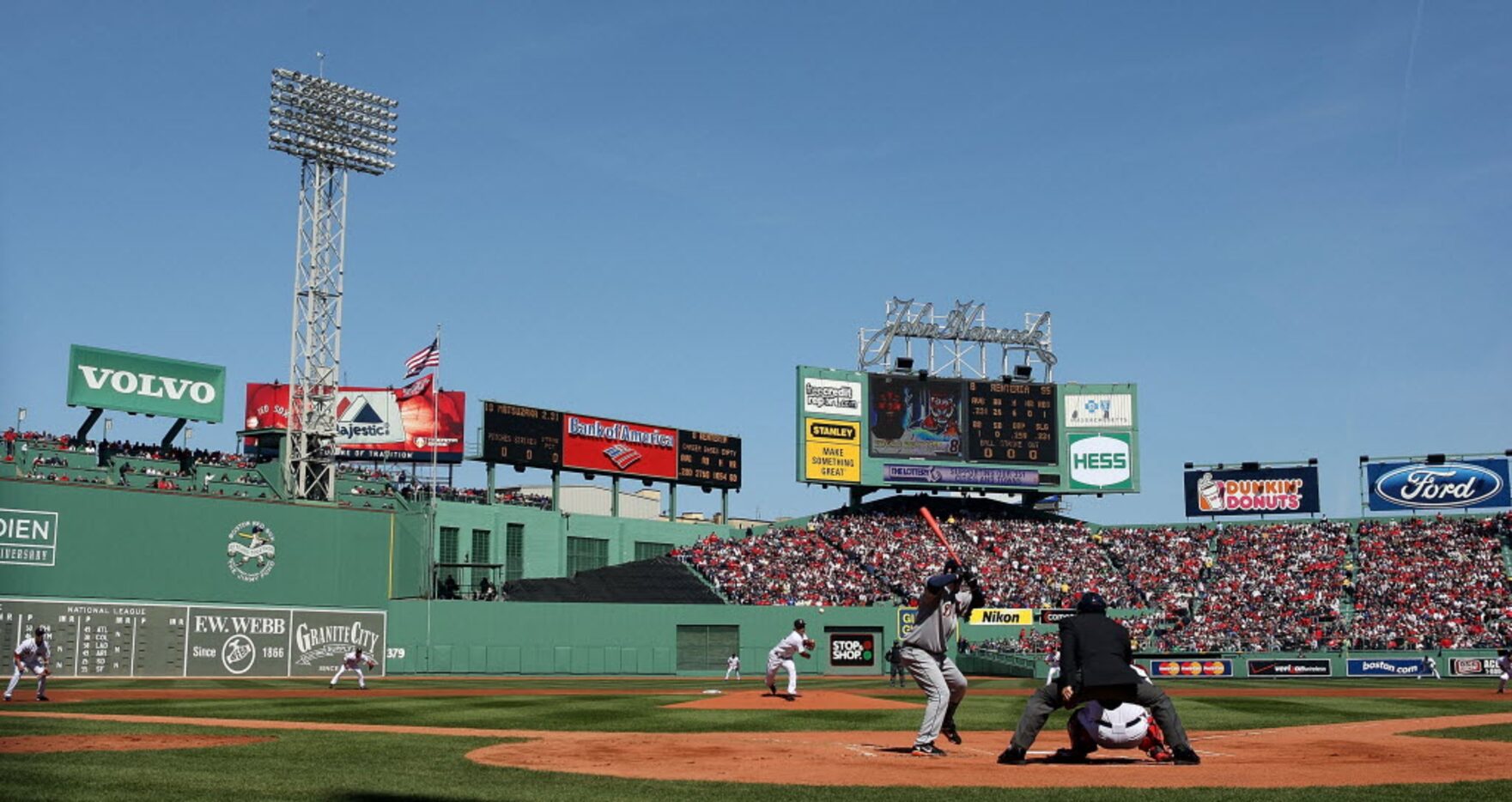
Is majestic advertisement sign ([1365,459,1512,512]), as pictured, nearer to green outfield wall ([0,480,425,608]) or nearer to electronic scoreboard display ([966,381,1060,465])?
electronic scoreboard display ([966,381,1060,465])

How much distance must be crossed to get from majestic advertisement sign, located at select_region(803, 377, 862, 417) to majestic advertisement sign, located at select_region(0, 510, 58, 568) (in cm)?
3775

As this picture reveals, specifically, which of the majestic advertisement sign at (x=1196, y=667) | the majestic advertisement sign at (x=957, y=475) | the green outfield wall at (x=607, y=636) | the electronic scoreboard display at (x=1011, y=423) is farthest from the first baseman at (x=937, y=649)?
the electronic scoreboard display at (x=1011, y=423)

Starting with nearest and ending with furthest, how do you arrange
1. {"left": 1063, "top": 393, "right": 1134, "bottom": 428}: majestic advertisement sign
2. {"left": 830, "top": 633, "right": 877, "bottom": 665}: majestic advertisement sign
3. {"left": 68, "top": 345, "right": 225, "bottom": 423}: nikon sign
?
{"left": 68, "top": 345, "right": 225, "bottom": 423}: nikon sign → {"left": 830, "top": 633, "right": 877, "bottom": 665}: majestic advertisement sign → {"left": 1063, "top": 393, "right": 1134, "bottom": 428}: majestic advertisement sign

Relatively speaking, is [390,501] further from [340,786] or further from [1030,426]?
[340,786]

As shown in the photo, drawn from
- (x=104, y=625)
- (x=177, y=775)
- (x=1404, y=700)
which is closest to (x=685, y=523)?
(x=104, y=625)

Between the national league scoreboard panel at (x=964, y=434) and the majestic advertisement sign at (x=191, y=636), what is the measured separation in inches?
1068

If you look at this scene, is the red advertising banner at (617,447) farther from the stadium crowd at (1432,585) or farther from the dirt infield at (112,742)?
the dirt infield at (112,742)

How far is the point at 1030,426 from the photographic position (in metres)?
76.2

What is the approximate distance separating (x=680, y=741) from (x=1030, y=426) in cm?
5944

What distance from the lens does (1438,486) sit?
72.6m

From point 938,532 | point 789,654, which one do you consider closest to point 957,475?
point 789,654

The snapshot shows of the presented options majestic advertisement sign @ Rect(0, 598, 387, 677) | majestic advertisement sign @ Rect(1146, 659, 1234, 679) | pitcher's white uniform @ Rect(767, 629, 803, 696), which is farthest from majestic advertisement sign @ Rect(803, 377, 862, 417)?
pitcher's white uniform @ Rect(767, 629, 803, 696)

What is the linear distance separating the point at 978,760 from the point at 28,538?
1584 inches

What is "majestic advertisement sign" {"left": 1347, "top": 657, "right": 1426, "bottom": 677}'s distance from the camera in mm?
55094
